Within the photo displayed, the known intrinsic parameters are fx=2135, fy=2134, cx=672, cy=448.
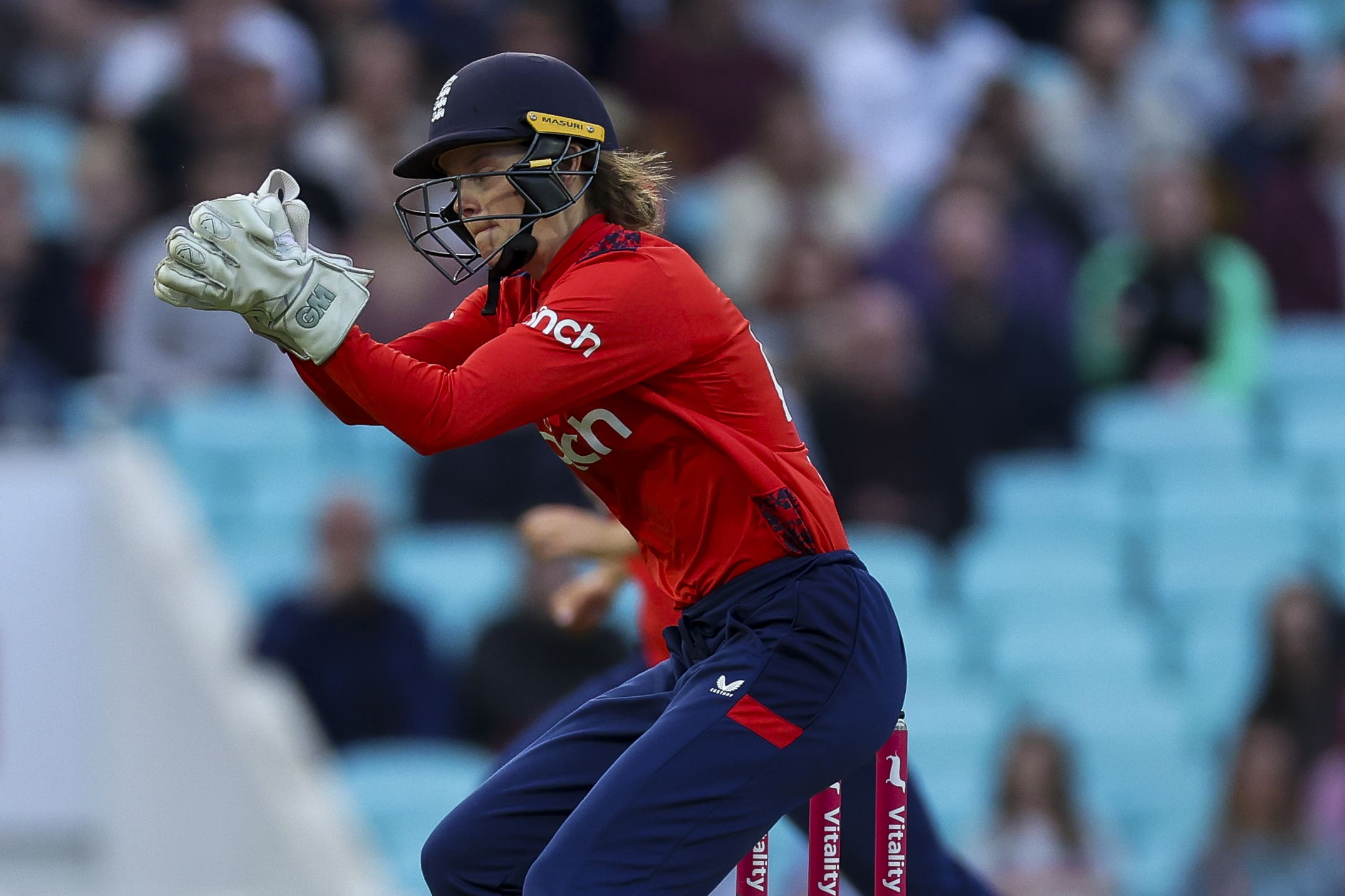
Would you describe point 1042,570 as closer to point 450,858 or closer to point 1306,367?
point 1306,367

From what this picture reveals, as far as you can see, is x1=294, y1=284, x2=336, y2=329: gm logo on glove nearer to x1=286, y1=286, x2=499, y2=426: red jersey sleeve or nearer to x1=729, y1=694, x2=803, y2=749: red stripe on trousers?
x1=286, y1=286, x2=499, y2=426: red jersey sleeve

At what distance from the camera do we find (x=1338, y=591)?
27.8 feet

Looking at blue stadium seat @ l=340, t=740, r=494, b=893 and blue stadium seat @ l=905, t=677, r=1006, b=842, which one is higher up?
blue stadium seat @ l=340, t=740, r=494, b=893

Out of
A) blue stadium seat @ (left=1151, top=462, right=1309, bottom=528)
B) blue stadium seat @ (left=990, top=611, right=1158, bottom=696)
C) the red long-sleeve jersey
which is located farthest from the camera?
blue stadium seat @ (left=1151, top=462, right=1309, bottom=528)

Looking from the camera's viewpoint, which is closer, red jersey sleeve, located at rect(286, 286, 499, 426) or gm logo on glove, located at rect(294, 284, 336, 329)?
gm logo on glove, located at rect(294, 284, 336, 329)

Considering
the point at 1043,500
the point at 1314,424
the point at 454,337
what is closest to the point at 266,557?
the point at 1043,500

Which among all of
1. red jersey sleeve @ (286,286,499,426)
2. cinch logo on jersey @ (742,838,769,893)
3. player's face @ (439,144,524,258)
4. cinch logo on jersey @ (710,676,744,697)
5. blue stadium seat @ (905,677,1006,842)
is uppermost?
player's face @ (439,144,524,258)

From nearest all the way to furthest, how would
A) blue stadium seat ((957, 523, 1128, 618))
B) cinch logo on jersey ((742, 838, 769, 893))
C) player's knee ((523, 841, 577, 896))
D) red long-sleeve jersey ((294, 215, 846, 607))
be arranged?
red long-sleeve jersey ((294, 215, 846, 607))
player's knee ((523, 841, 577, 896))
cinch logo on jersey ((742, 838, 769, 893))
blue stadium seat ((957, 523, 1128, 618))

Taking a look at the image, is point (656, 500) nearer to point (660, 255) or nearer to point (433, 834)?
point (660, 255)

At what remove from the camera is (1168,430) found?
898 cm

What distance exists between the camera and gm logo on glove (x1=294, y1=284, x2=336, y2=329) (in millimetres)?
3457

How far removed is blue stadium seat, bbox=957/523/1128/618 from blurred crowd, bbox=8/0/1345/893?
26 centimetres

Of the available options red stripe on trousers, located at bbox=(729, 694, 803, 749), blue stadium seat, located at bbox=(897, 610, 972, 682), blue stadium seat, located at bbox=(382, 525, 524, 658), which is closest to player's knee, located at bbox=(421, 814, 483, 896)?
red stripe on trousers, located at bbox=(729, 694, 803, 749)

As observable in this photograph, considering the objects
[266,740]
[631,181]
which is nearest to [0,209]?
[266,740]
